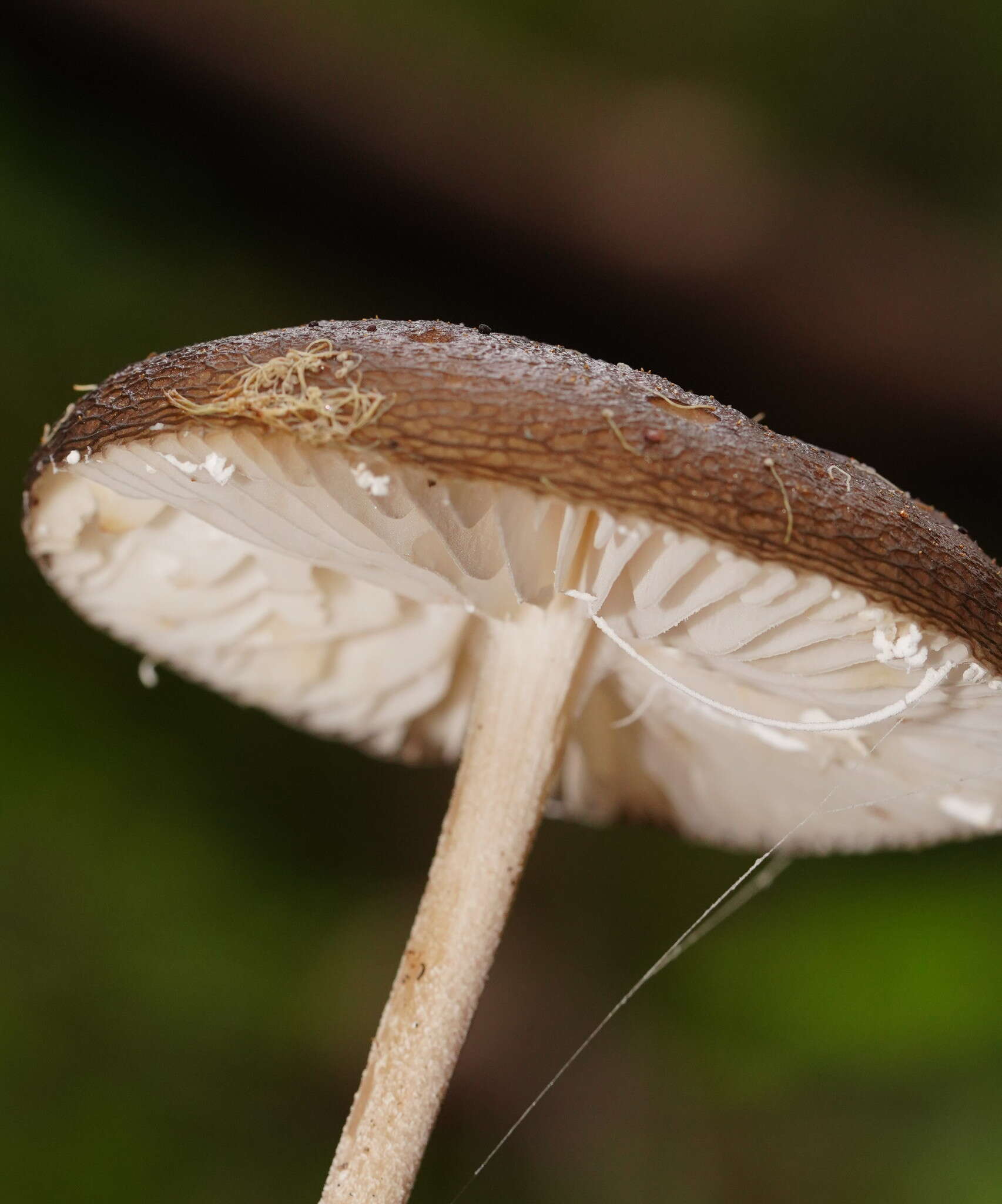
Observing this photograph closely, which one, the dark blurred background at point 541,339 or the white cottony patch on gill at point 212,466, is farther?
the dark blurred background at point 541,339

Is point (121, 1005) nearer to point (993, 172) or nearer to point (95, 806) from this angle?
point (95, 806)

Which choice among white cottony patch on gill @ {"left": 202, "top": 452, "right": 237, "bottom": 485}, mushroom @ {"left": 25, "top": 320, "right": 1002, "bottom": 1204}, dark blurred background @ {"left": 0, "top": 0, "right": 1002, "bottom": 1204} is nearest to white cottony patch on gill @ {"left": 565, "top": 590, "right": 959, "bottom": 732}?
mushroom @ {"left": 25, "top": 320, "right": 1002, "bottom": 1204}

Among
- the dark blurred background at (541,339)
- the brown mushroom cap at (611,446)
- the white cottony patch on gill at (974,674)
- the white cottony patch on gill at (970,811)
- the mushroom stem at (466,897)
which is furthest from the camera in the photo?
the dark blurred background at (541,339)

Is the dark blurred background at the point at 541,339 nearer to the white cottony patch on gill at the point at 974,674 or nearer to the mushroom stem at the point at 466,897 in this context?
the mushroom stem at the point at 466,897

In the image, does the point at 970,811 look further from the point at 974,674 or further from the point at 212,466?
the point at 212,466

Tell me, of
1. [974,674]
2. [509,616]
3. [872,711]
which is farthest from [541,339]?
[974,674]

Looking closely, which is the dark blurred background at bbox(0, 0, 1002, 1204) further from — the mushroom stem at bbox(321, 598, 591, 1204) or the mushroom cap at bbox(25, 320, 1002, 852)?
the mushroom stem at bbox(321, 598, 591, 1204)

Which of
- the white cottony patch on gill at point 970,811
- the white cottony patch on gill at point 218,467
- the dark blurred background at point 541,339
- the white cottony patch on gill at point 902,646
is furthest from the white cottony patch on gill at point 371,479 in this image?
the dark blurred background at point 541,339
